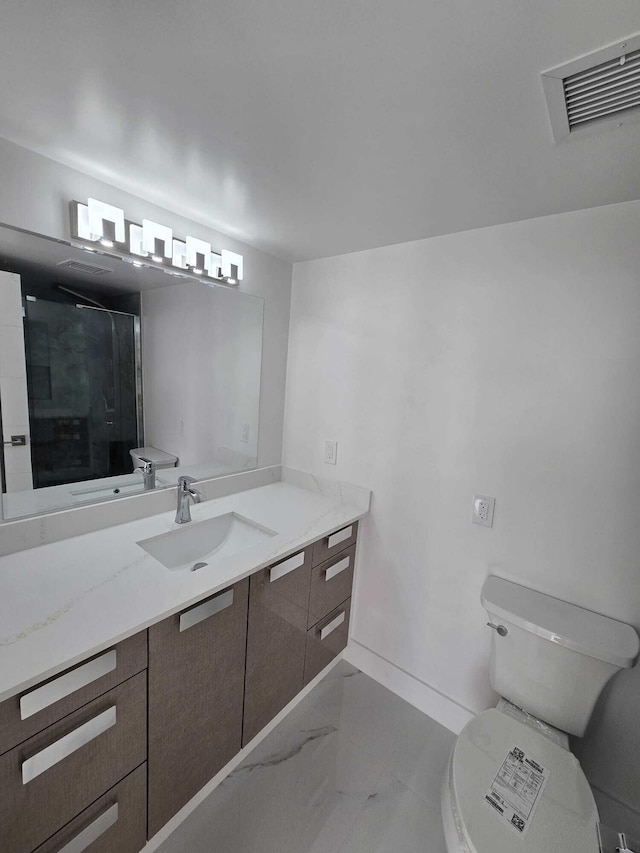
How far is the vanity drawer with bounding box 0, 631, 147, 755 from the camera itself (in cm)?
75

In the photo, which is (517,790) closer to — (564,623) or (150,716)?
(564,623)

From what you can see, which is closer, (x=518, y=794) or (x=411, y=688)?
(x=518, y=794)

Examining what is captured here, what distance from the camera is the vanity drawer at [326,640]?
1.69 m

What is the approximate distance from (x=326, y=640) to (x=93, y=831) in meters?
1.06

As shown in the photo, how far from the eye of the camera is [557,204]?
1.24 m

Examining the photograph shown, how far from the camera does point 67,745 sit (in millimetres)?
832

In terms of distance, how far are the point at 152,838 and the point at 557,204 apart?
2.46m

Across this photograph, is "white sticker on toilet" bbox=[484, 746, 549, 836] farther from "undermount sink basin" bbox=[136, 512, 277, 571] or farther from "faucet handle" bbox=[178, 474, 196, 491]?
"faucet handle" bbox=[178, 474, 196, 491]

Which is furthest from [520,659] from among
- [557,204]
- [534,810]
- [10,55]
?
[10,55]

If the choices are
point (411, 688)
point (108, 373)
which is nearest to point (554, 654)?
point (411, 688)

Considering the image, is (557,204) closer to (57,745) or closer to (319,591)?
(319,591)

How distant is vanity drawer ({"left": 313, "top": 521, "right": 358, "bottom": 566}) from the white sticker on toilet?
0.88 metres

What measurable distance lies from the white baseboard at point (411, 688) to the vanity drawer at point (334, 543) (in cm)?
63

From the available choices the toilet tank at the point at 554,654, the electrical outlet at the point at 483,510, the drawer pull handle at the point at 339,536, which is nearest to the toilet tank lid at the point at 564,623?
the toilet tank at the point at 554,654
